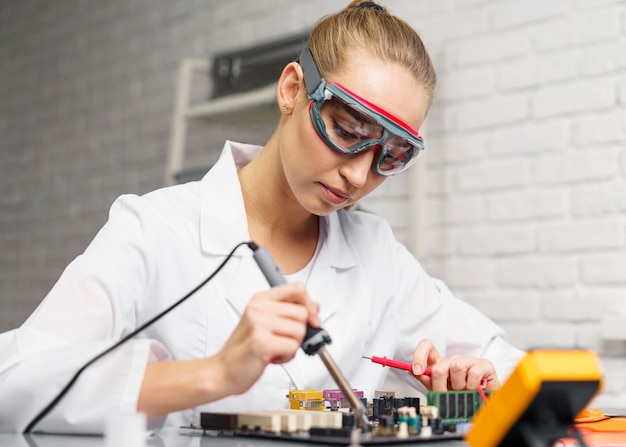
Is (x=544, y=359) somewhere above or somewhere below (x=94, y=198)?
below

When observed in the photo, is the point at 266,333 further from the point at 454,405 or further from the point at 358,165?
the point at 358,165

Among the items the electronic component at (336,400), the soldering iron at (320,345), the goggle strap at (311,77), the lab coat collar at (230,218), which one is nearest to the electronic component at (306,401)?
the electronic component at (336,400)

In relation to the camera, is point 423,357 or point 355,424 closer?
point 355,424

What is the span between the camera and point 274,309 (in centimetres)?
85

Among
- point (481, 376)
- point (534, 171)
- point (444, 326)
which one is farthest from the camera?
point (534, 171)

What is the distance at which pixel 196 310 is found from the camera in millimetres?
1265

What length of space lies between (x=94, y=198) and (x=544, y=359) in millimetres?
3196

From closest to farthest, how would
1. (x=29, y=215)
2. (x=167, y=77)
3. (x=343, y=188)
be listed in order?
(x=343, y=188) < (x=167, y=77) < (x=29, y=215)

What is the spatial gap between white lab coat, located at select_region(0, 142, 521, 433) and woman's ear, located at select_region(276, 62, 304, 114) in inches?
6.7

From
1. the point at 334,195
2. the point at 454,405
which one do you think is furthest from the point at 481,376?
the point at 334,195

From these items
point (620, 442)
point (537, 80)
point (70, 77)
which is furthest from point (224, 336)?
point (70, 77)

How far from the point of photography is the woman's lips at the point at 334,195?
1.26 m

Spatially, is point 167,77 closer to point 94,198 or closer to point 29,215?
point 94,198

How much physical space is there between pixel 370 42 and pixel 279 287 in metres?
0.57
